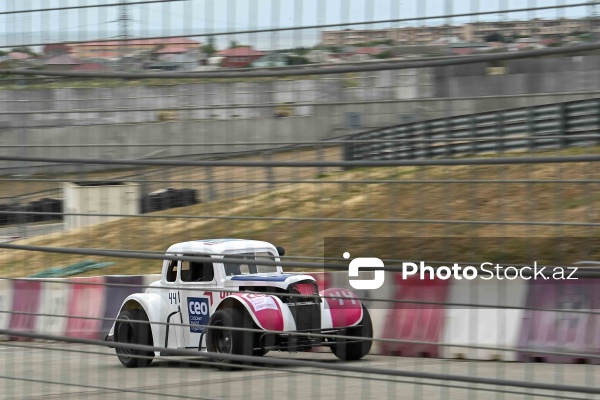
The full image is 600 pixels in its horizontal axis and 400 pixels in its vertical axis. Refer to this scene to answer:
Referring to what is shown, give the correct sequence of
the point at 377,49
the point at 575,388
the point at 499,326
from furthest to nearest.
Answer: the point at 377,49 < the point at 499,326 < the point at 575,388

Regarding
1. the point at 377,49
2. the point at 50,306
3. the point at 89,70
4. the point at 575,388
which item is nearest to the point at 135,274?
the point at 50,306

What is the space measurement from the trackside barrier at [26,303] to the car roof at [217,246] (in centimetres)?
50

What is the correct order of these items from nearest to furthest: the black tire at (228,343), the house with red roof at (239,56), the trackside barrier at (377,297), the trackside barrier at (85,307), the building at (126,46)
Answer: the trackside barrier at (377,297), the black tire at (228,343), the house with red roof at (239,56), the building at (126,46), the trackside barrier at (85,307)

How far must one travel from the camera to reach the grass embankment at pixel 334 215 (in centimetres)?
307

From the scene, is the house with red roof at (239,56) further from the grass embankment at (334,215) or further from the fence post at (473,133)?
the fence post at (473,133)

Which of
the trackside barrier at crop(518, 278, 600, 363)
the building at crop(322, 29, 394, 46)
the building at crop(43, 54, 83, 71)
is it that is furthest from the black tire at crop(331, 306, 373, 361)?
the building at crop(43, 54, 83, 71)

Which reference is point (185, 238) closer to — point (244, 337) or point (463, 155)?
point (244, 337)

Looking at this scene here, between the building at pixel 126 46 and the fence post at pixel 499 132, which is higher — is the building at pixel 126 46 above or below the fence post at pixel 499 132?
above

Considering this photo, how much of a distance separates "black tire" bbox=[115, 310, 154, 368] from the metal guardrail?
84cm

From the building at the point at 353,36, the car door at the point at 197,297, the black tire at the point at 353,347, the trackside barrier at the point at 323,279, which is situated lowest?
the car door at the point at 197,297

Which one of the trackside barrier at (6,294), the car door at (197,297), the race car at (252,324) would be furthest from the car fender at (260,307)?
the trackside barrier at (6,294)

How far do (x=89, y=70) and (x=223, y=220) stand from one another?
642mm

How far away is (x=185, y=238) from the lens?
3.42 metres

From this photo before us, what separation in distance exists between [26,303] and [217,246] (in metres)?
0.89
